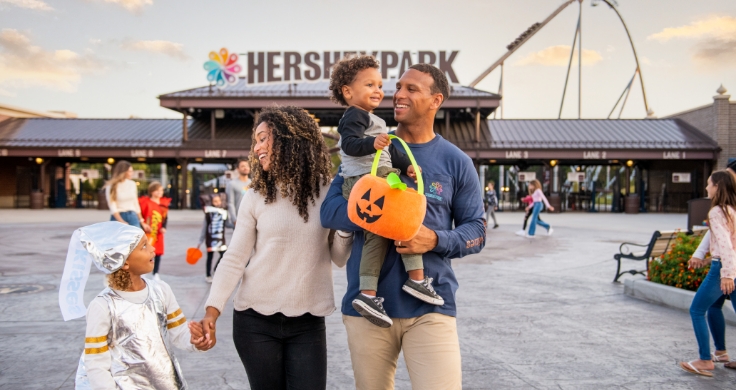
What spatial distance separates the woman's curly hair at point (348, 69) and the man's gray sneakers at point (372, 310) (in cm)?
121

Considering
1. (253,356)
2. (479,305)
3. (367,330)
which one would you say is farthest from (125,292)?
(479,305)

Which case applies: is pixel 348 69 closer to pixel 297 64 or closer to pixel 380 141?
pixel 380 141

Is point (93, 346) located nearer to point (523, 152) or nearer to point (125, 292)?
point (125, 292)

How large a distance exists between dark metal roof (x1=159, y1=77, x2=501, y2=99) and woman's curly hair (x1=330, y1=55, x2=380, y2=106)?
96.5 ft

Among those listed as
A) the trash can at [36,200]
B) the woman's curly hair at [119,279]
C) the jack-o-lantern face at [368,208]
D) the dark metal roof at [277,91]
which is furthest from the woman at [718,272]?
the trash can at [36,200]

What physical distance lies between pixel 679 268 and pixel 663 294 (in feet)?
1.45

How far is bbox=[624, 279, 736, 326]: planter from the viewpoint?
21.6 feet

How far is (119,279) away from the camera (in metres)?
2.60

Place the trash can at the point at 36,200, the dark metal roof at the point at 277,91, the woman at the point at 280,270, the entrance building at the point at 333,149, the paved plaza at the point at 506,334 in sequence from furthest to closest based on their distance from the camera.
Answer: the dark metal roof at the point at 277,91 < the entrance building at the point at 333,149 < the trash can at the point at 36,200 < the paved plaza at the point at 506,334 < the woman at the point at 280,270

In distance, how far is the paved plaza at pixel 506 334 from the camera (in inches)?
176

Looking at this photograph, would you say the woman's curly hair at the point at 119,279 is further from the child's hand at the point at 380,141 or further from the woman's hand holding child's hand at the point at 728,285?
the woman's hand holding child's hand at the point at 728,285

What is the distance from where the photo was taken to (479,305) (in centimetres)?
721

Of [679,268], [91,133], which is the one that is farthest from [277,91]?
[679,268]

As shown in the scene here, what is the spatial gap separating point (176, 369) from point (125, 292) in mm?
449
